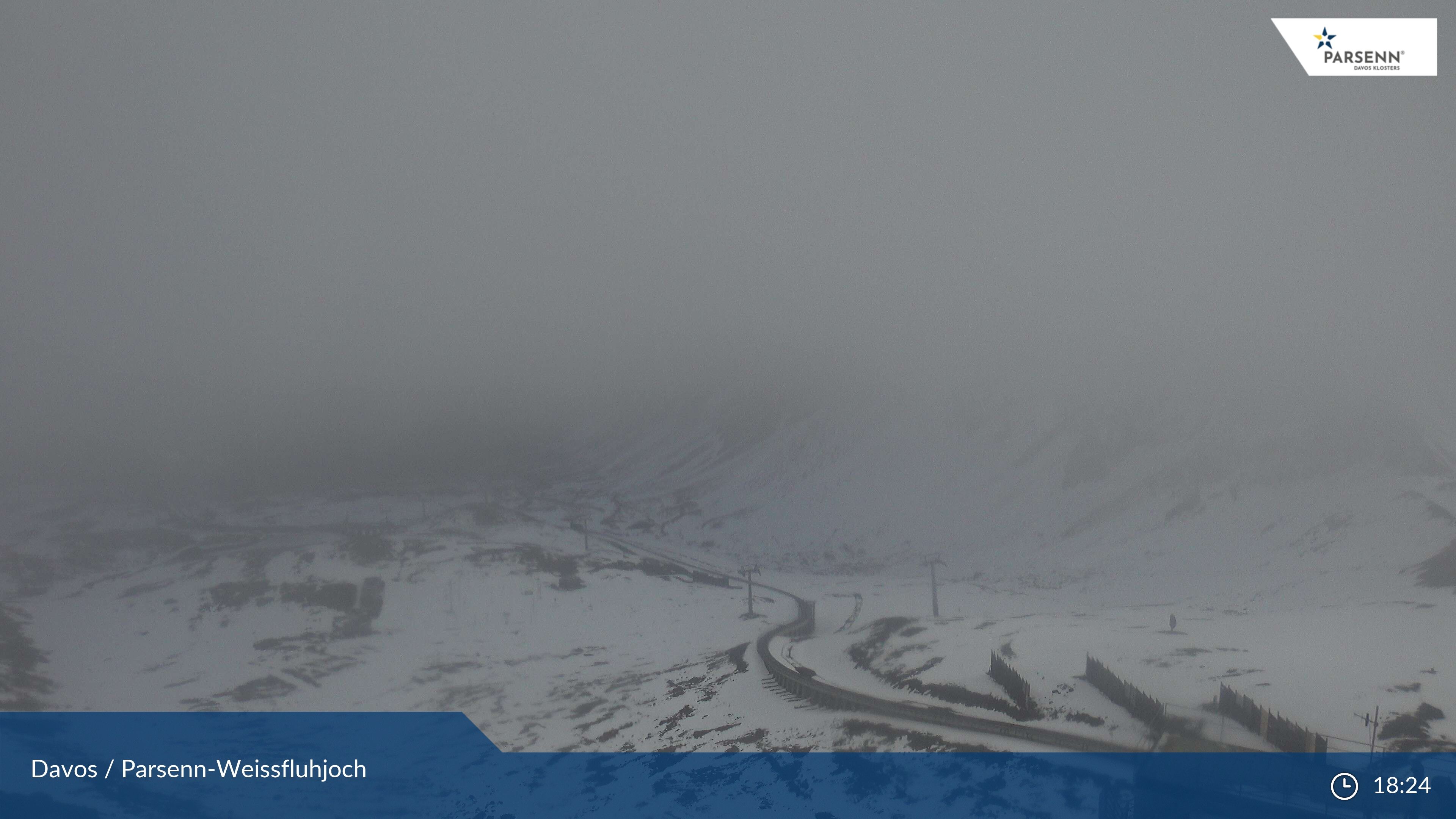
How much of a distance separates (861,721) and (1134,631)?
20.4 m

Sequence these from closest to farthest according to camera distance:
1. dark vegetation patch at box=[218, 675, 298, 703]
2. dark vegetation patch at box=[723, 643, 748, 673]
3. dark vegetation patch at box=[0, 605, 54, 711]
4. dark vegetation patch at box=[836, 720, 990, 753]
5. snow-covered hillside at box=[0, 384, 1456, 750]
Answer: dark vegetation patch at box=[836, 720, 990, 753] → snow-covered hillside at box=[0, 384, 1456, 750] → dark vegetation patch at box=[723, 643, 748, 673] → dark vegetation patch at box=[0, 605, 54, 711] → dark vegetation patch at box=[218, 675, 298, 703]

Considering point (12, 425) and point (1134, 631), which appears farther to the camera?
point (12, 425)

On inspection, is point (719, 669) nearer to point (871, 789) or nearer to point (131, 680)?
point (871, 789)

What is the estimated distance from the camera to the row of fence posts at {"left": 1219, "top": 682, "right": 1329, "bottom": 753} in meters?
25.0

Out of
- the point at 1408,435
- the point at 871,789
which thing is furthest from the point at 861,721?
the point at 1408,435

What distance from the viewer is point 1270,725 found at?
2680cm

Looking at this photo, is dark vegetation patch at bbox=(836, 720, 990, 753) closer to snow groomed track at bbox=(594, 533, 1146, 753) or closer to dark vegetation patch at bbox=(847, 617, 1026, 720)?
snow groomed track at bbox=(594, 533, 1146, 753)

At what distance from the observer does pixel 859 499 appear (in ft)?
390

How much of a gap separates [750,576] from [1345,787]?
231ft

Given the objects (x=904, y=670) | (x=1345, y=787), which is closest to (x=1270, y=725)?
(x=1345, y=787)

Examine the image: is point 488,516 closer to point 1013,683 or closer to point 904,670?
point 904,670

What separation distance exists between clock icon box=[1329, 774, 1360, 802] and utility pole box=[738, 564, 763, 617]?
49.3m

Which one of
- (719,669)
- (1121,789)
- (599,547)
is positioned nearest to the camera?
(1121,789)

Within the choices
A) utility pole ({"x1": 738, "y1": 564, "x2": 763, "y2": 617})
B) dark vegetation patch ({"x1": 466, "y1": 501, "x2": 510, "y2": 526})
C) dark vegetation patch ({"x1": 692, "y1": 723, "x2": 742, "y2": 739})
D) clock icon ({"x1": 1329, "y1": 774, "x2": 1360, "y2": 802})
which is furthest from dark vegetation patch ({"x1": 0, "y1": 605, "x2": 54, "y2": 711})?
clock icon ({"x1": 1329, "y1": 774, "x2": 1360, "y2": 802})
